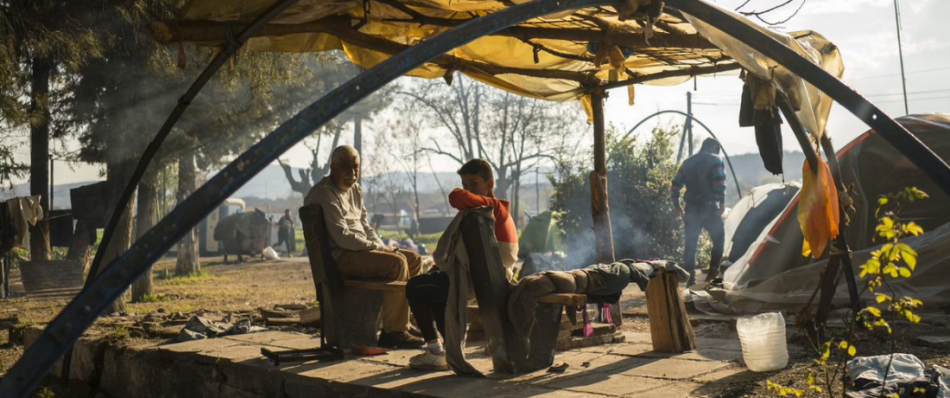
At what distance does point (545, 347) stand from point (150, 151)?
2678 mm

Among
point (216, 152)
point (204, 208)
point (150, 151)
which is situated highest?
point (216, 152)

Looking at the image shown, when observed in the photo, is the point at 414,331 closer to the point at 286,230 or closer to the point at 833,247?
the point at 833,247

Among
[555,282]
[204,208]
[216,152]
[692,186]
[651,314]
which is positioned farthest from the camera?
[216,152]

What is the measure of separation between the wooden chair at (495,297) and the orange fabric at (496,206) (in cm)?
9

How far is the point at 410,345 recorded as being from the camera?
6.22 m

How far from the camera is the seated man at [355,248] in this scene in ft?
18.7

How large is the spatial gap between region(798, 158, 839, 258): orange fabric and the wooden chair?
1.56 m

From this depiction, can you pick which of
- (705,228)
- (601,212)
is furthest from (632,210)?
(601,212)

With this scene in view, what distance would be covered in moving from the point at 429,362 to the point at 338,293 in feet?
3.18

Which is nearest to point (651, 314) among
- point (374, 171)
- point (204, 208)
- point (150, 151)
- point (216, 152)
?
point (150, 151)

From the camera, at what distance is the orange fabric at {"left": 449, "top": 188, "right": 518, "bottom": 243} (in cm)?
486

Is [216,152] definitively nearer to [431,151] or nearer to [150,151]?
[150,151]

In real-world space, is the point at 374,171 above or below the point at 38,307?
above

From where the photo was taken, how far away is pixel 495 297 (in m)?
4.80
